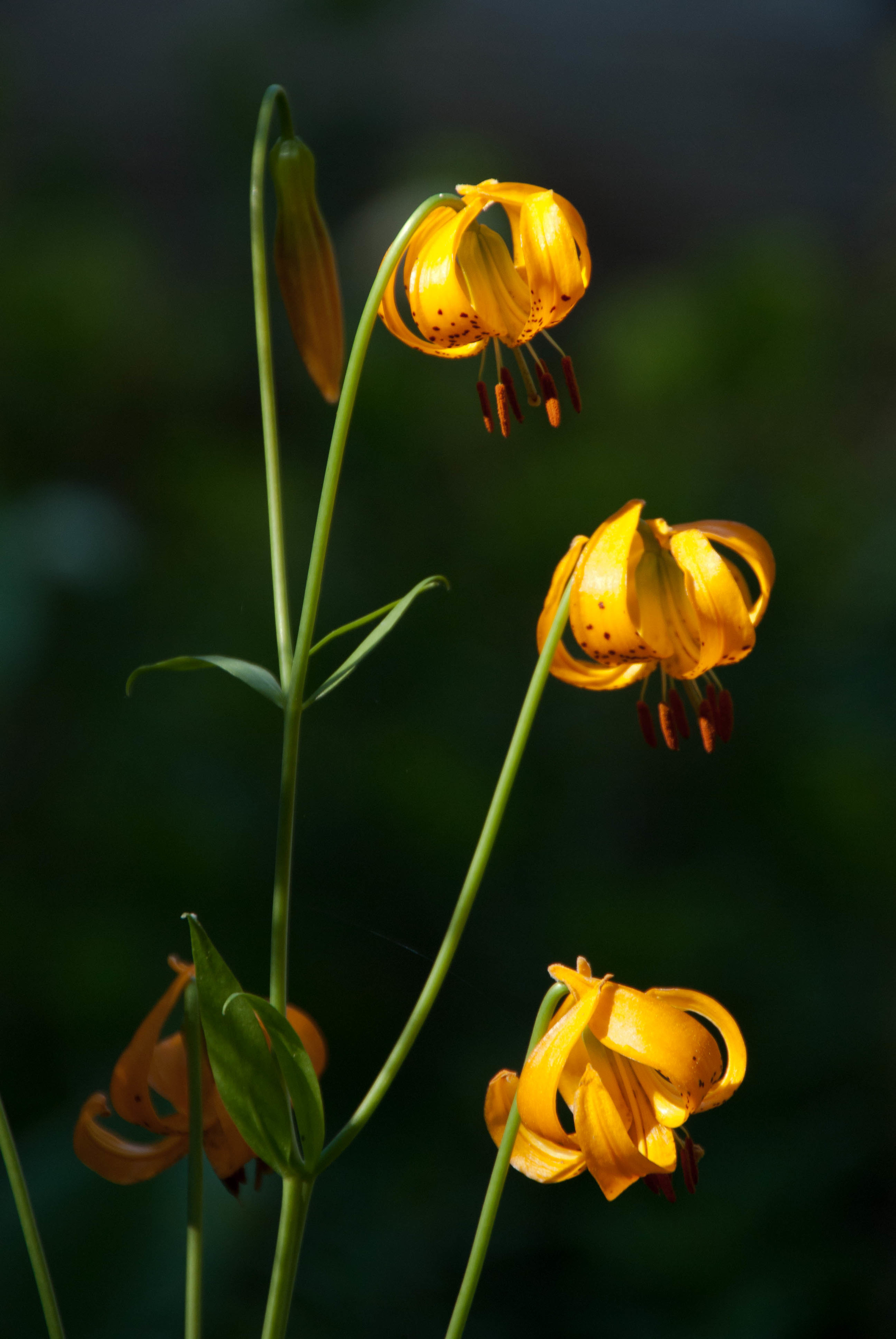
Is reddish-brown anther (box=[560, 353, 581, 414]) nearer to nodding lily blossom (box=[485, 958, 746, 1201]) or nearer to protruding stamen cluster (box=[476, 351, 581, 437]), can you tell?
protruding stamen cluster (box=[476, 351, 581, 437])

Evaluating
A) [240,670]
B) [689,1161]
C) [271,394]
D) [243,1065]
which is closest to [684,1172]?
[689,1161]

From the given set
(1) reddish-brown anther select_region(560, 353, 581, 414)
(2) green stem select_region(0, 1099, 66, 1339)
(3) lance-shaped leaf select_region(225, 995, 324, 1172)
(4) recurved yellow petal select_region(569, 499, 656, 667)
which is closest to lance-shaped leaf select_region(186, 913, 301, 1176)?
(3) lance-shaped leaf select_region(225, 995, 324, 1172)

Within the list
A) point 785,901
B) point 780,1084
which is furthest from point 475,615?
point 780,1084

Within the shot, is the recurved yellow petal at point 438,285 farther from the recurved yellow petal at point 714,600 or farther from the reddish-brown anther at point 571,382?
the recurved yellow petal at point 714,600

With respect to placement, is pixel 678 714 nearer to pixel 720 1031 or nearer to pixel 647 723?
pixel 647 723

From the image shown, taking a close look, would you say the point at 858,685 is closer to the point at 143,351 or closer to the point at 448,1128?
the point at 448,1128

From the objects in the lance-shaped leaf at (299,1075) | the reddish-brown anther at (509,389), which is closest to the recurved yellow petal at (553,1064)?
the lance-shaped leaf at (299,1075)
